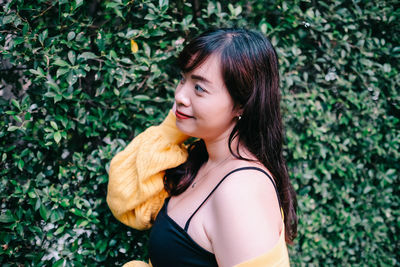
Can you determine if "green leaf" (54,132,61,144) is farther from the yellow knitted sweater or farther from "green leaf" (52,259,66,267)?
"green leaf" (52,259,66,267)

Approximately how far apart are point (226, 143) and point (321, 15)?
156cm

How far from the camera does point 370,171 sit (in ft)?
8.58

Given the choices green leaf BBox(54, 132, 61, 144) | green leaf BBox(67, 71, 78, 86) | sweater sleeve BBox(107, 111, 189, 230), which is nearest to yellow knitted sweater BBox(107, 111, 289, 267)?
sweater sleeve BBox(107, 111, 189, 230)

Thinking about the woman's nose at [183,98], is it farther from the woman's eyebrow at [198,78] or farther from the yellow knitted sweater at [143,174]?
the yellow knitted sweater at [143,174]

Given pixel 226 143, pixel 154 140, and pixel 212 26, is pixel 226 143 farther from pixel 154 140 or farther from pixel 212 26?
pixel 212 26

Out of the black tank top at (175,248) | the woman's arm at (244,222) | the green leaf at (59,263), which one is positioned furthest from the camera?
the green leaf at (59,263)

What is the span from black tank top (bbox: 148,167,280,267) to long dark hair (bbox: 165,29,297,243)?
8.0 inches

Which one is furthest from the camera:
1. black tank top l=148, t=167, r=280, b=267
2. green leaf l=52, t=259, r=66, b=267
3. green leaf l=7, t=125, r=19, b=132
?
green leaf l=52, t=259, r=66, b=267

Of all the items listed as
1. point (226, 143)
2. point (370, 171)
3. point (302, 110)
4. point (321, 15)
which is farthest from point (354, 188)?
point (226, 143)

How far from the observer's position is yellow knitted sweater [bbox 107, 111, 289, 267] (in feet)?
5.35

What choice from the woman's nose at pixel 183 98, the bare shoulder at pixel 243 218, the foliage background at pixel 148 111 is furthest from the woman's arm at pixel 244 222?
the foliage background at pixel 148 111

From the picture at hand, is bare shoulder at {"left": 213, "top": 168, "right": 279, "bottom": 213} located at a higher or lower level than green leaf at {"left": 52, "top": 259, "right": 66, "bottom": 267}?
higher

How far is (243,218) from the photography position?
3.77 ft

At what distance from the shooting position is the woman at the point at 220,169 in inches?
46.8
